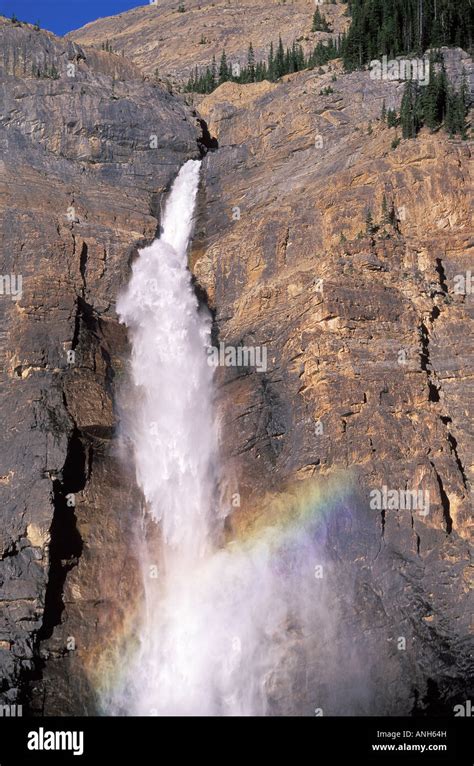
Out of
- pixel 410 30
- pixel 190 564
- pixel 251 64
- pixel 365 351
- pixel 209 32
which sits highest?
pixel 209 32

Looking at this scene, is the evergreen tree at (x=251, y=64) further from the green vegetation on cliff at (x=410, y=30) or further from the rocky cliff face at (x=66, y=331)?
the rocky cliff face at (x=66, y=331)

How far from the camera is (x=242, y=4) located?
3383 inches

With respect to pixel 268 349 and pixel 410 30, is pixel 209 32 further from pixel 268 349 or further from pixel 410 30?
pixel 268 349

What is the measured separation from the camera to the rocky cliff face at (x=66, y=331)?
31688mm

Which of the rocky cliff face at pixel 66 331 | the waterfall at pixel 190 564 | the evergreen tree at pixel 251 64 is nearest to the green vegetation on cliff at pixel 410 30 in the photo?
the evergreen tree at pixel 251 64

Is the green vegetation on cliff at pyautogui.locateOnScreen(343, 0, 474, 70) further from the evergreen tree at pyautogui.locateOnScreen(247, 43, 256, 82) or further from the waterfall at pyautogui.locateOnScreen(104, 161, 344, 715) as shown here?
the waterfall at pyautogui.locateOnScreen(104, 161, 344, 715)

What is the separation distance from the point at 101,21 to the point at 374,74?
56.1 metres

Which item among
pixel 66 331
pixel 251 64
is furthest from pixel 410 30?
pixel 66 331

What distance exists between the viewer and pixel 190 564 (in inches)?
1373

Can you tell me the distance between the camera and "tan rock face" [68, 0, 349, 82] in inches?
2987

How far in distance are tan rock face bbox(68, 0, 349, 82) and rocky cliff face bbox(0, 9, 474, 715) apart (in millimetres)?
24548

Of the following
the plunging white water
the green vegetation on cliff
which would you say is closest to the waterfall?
the plunging white water

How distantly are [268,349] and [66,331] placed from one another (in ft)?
29.6

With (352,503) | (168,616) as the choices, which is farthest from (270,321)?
(168,616)
